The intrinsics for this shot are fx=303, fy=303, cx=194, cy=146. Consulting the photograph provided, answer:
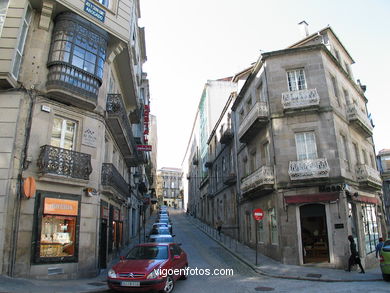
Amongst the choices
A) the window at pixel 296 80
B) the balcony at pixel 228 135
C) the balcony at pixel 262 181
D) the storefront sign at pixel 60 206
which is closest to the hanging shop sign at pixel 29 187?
the storefront sign at pixel 60 206

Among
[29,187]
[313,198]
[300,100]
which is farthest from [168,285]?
[300,100]

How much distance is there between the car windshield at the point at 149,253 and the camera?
33.5ft

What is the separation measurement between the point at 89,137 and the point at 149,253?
A: 5658mm

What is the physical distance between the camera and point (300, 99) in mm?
16719

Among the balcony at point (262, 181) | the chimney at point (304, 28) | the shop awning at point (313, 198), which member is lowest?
the shop awning at point (313, 198)

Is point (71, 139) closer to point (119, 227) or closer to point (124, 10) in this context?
point (124, 10)

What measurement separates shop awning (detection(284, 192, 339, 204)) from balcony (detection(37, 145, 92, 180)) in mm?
9999

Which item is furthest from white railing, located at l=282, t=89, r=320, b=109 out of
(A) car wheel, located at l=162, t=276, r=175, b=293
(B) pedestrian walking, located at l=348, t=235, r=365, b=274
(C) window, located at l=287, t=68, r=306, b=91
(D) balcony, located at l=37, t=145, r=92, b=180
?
(A) car wheel, located at l=162, t=276, r=175, b=293

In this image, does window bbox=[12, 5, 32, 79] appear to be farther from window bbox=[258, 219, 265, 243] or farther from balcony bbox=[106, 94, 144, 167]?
window bbox=[258, 219, 265, 243]

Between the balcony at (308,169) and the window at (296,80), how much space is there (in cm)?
456

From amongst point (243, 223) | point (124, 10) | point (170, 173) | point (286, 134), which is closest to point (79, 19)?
point (124, 10)

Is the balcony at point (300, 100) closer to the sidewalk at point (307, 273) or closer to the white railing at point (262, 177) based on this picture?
the white railing at point (262, 177)

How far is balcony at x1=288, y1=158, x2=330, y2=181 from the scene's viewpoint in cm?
1542

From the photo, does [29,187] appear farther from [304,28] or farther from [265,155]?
[304,28]
